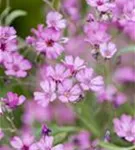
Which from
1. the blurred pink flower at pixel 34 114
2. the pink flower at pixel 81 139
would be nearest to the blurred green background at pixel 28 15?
the blurred pink flower at pixel 34 114

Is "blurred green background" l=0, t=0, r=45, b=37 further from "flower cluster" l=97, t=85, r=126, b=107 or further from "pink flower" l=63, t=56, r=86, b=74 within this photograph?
"pink flower" l=63, t=56, r=86, b=74

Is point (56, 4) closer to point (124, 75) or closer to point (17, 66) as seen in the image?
point (17, 66)

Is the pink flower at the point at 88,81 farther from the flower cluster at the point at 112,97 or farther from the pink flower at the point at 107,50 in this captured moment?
the flower cluster at the point at 112,97

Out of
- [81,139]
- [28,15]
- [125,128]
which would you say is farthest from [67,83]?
→ [28,15]

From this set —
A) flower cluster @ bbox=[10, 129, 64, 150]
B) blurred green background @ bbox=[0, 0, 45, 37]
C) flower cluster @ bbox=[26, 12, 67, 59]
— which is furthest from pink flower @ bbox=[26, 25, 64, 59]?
blurred green background @ bbox=[0, 0, 45, 37]

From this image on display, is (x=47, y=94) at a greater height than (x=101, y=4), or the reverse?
(x=101, y=4)

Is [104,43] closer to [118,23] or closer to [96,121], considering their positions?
[118,23]
